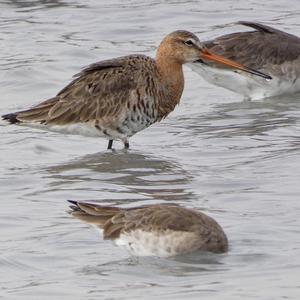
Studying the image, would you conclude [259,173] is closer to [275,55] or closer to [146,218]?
[146,218]

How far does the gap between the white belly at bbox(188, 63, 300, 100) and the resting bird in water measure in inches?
226

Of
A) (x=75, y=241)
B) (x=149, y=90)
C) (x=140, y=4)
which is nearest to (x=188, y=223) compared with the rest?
(x=75, y=241)

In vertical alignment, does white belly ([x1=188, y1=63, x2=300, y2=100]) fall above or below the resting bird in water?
below

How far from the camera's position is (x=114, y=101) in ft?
43.6

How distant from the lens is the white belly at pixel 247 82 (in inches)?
611

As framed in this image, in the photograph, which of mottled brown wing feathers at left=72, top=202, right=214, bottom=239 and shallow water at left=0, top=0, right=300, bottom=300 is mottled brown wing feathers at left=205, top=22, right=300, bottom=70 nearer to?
shallow water at left=0, top=0, right=300, bottom=300

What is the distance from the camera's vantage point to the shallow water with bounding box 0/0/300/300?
9.27 metres

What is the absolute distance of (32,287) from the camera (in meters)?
9.09

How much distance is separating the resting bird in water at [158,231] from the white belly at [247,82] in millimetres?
5737

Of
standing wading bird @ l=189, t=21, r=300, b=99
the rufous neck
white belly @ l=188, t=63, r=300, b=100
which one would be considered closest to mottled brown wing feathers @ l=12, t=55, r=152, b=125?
the rufous neck

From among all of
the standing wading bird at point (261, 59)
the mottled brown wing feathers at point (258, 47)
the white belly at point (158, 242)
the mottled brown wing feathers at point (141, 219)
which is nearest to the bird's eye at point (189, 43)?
the standing wading bird at point (261, 59)

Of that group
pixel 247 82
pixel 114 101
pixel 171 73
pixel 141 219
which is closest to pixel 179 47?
pixel 171 73

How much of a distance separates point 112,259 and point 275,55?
22.1 feet

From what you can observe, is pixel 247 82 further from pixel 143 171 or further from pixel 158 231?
pixel 158 231
